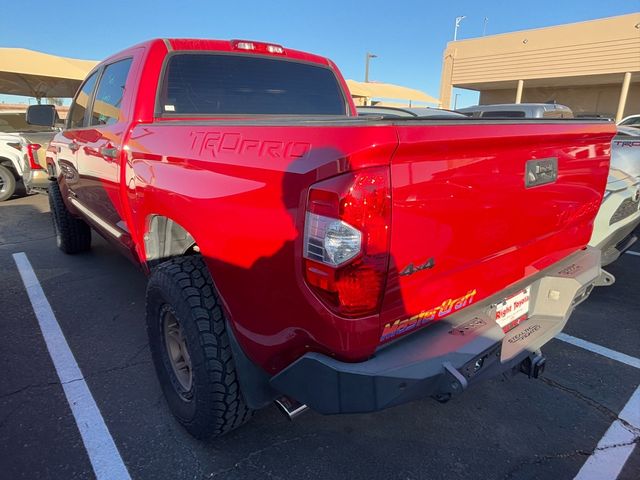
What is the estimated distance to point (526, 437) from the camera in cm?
236

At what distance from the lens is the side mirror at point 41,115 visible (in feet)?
14.7

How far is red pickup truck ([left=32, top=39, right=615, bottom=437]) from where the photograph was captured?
144 cm

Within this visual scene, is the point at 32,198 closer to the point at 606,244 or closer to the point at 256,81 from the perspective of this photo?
the point at 256,81

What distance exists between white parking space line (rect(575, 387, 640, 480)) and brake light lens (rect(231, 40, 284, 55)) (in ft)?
10.8

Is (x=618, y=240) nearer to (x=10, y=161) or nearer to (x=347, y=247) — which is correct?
(x=347, y=247)

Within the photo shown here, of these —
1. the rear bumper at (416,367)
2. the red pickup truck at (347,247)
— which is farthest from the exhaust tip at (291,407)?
the rear bumper at (416,367)

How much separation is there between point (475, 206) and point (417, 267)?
0.37m

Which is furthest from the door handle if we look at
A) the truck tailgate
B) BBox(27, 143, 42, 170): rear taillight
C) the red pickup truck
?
BBox(27, 143, 42, 170): rear taillight

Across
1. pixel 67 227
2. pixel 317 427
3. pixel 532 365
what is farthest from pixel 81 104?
pixel 532 365

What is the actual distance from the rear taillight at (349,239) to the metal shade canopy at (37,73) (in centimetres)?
1328

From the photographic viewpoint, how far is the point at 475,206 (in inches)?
67.3

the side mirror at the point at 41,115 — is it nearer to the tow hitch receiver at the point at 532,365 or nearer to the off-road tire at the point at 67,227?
the off-road tire at the point at 67,227

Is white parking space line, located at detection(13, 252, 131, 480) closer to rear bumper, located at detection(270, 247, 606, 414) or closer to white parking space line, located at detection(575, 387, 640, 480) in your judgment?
rear bumper, located at detection(270, 247, 606, 414)

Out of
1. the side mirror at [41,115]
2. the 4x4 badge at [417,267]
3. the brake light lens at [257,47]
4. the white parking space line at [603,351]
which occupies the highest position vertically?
the brake light lens at [257,47]
